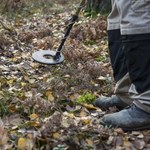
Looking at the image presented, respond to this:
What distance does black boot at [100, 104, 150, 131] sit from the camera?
3.24 metres

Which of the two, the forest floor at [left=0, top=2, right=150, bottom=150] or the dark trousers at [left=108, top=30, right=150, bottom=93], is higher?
the dark trousers at [left=108, top=30, right=150, bottom=93]

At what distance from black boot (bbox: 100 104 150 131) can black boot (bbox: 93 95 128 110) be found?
34cm

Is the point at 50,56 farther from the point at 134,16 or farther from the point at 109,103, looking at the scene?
the point at 134,16

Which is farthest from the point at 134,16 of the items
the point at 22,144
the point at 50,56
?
the point at 50,56

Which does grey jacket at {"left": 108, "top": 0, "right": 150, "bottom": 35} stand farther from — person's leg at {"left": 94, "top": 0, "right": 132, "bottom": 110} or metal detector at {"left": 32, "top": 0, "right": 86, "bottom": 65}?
metal detector at {"left": 32, "top": 0, "right": 86, "bottom": 65}

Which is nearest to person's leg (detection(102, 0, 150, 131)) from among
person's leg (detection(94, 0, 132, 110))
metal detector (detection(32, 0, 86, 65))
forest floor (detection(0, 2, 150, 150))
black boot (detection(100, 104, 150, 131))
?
black boot (detection(100, 104, 150, 131))

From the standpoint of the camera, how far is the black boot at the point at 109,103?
3.67 meters

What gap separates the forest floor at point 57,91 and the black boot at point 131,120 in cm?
6

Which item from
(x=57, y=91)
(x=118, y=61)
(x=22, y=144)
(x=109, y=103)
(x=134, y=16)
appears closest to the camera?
(x=22, y=144)

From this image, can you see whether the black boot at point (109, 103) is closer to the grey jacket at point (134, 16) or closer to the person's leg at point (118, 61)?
the person's leg at point (118, 61)

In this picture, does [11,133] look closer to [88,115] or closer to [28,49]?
[88,115]

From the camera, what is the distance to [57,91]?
4.04m

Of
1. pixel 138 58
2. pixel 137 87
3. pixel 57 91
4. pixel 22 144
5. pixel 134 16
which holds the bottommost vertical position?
pixel 57 91

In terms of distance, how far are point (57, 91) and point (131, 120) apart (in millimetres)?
1001
